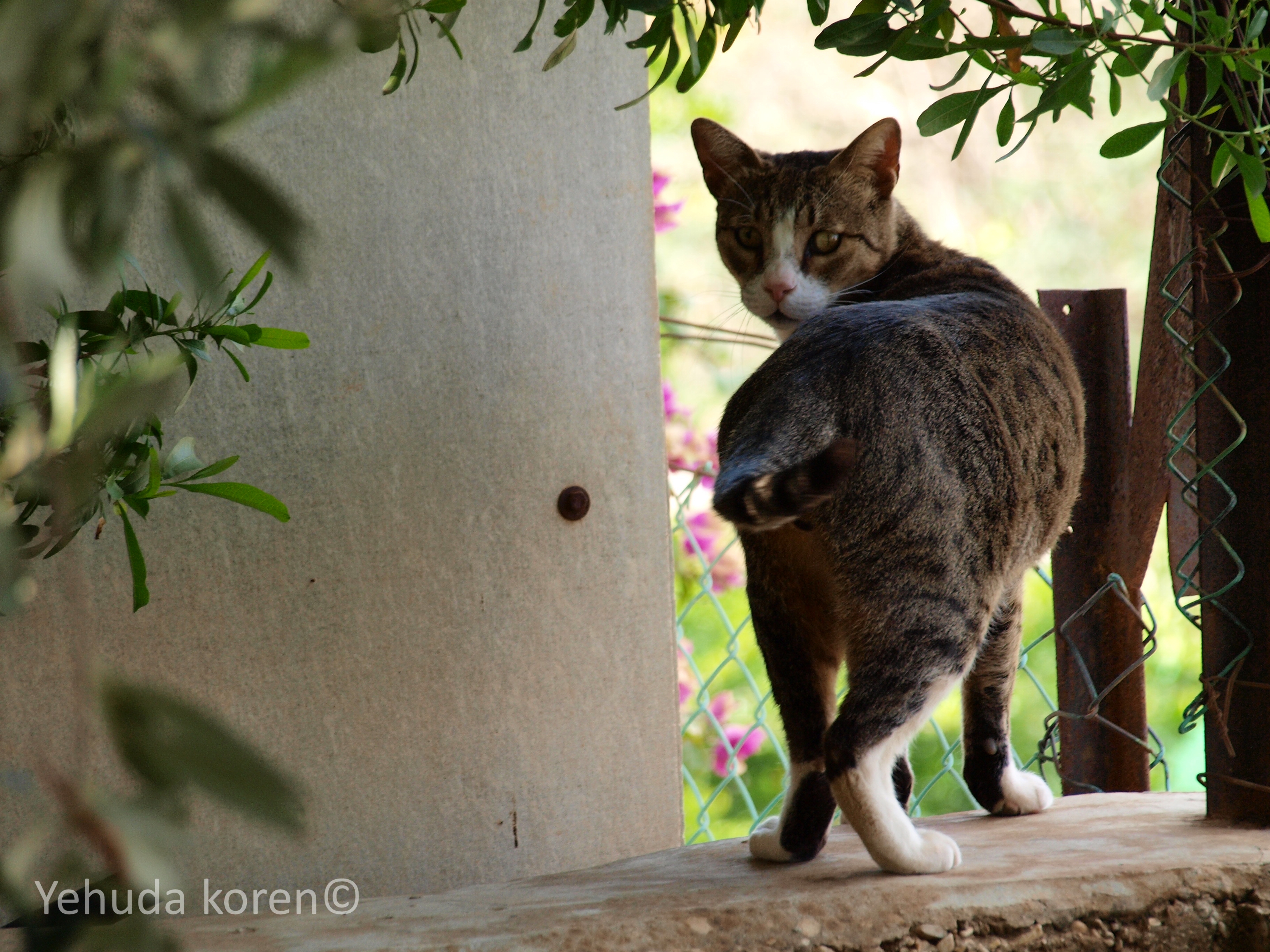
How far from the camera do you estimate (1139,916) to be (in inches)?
46.1

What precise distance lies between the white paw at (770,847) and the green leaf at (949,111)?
35.4 inches

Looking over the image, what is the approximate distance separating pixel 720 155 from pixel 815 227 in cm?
28

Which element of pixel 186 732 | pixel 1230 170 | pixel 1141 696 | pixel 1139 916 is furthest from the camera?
pixel 1141 696

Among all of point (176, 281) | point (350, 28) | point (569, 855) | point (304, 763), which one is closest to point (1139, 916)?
point (569, 855)

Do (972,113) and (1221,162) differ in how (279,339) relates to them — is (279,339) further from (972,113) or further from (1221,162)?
(1221,162)

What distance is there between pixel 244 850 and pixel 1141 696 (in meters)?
1.49

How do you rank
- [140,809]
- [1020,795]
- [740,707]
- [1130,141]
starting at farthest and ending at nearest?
1. [740,707]
2. [1020,795]
3. [1130,141]
4. [140,809]

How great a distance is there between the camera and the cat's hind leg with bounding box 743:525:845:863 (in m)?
1.33

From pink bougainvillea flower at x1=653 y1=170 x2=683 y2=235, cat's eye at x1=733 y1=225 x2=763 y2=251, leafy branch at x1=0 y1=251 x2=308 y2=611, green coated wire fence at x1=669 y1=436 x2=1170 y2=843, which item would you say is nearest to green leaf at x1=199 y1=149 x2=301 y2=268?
leafy branch at x1=0 y1=251 x2=308 y2=611

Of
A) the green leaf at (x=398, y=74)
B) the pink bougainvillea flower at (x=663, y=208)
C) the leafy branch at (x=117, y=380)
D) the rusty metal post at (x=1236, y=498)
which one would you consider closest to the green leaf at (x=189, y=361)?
the leafy branch at (x=117, y=380)

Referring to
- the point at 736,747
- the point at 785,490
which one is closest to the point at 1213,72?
the point at 785,490

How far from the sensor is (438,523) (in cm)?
158

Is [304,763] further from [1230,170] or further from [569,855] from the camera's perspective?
[1230,170]

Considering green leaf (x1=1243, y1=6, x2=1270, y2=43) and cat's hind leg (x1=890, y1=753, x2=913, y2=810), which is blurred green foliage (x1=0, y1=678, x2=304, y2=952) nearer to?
green leaf (x1=1243, y1=6, x2=1270, y2=43)
